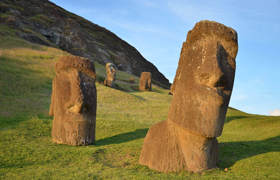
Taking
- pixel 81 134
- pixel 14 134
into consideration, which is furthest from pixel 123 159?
pixel 14 134

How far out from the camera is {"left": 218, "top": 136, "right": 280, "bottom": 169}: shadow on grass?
784cm

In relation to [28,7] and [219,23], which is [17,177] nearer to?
[219,23]

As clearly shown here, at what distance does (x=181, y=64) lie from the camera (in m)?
7.47

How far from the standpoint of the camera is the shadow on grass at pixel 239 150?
7836mm

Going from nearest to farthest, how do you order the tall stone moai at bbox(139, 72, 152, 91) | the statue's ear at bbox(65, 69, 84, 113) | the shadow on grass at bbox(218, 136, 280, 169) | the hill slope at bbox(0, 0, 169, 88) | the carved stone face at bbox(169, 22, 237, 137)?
the carved stone face at bbox(169, 22, 237, 137) < the shadow on grass at bbox(218, 136, 280, 169) < the statue's ear at bbox(65, 69, 84, 113) < the tall stone moai at bbox(139, 72, 152, 91) < the hill slope at bbox(0, 0, 169, 88)

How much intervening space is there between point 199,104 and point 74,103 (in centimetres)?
521

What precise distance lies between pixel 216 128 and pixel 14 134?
853cm

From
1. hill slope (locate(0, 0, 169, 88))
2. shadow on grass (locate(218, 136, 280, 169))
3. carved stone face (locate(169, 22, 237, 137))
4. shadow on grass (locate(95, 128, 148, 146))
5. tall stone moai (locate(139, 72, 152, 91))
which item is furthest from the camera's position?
hill slope (locate(0, 0, 169, 88))

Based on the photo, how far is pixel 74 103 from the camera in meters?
10.0

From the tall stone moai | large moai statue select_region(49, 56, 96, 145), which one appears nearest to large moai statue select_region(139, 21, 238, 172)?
large moai statue select_region(49, 56, 96, 145)

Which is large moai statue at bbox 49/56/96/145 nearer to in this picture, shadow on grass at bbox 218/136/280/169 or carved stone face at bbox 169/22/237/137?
carved stone face at bbox 169/22/237/137

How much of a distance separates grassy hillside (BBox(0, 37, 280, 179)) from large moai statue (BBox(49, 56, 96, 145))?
54cm

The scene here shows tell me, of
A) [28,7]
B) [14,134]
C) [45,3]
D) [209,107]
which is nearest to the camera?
[209,107]

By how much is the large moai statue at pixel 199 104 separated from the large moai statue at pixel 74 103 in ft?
12.3
